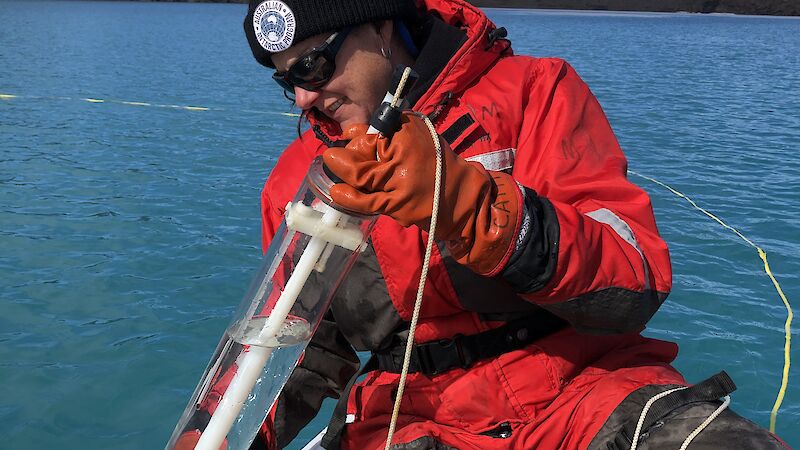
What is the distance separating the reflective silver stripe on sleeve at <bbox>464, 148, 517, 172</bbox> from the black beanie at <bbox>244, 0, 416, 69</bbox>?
428mm

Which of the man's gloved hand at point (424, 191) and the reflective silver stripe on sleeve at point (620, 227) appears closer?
the man's gloved hand at point (424, 191)

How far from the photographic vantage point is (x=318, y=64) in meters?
2.03

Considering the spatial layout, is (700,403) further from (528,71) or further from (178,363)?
(178,363)

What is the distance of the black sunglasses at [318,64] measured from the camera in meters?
2.02

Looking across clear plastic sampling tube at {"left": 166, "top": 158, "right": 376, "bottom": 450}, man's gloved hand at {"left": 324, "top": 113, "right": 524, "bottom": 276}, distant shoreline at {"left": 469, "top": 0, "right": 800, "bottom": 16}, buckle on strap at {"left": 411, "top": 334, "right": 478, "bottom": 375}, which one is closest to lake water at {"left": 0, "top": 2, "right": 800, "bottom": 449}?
buckle on strap at {"left": 411, "top": 334, "right": 478, "bottom": 375}

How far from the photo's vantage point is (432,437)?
2102mm

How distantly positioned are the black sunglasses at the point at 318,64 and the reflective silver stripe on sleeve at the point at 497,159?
0.41m

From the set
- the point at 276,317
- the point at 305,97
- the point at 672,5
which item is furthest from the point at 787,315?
the point at 672,5

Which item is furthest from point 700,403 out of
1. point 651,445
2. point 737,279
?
point 737,279

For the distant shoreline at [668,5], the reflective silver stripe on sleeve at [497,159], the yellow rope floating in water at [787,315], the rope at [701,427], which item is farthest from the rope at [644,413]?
the distant shoreline at [668,5]

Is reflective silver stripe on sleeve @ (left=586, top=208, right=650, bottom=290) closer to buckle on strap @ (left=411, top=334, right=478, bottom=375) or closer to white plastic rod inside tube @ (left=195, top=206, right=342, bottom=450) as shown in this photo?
buckle on strap @ (left=411, top=334, right=478, bottom=375)

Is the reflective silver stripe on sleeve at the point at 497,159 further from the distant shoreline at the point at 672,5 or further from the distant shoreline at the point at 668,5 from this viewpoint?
the distant shoreline at the point at 672,5

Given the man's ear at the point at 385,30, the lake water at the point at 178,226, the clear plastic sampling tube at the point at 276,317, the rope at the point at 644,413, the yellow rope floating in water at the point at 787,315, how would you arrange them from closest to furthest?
the clear plastic sampling tube at the point at 276,317 → the rope at the point at 644,413 → the man's ear at the point at 385,30 → the yellow rope floating in water at the point at 787,315 → the lake water at the point at 178,226

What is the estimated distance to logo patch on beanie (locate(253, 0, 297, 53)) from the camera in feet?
6.74
